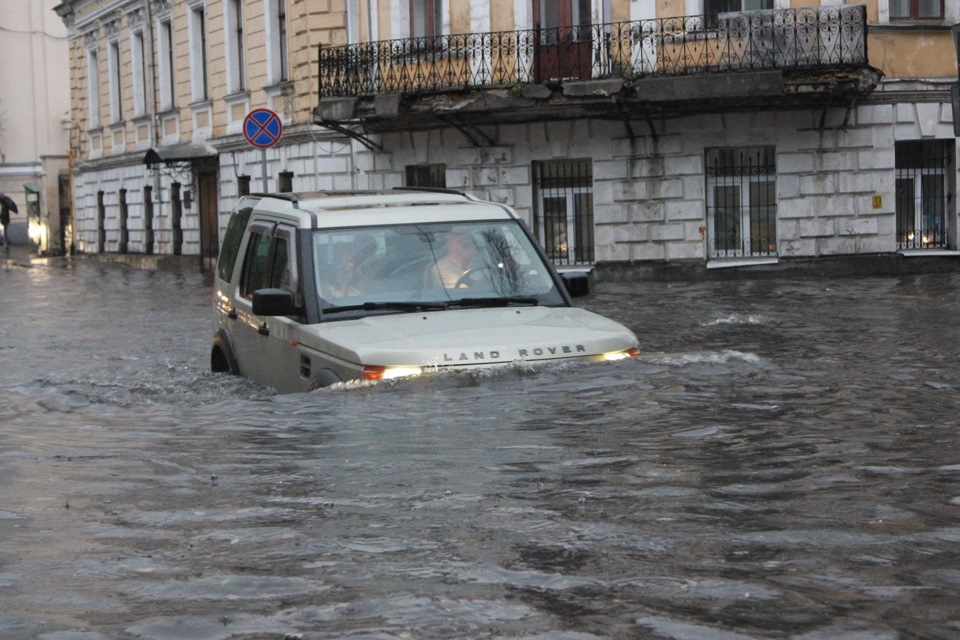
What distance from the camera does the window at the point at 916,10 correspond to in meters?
24.2

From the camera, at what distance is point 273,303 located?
8695 mm

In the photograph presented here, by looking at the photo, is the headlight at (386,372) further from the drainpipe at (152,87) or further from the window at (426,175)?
the drainpipe at (152,87)

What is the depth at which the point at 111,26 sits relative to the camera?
44094mm

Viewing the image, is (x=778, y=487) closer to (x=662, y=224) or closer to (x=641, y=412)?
(x=641, y=412)

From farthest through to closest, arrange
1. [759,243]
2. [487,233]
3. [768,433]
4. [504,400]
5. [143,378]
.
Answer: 1. [759,243]
2. [143,378]
3. [487,233]
4. [504,400]
5. [768,433]

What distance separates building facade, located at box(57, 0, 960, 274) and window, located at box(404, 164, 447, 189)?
4cm

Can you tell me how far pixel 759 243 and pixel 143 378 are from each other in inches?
564

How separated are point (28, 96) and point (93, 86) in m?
18.7

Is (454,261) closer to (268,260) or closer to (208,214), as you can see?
(268,260)

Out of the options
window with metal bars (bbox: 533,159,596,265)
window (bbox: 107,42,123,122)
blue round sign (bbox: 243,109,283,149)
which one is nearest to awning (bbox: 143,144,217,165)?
window (bbox: 107,42,123,122)

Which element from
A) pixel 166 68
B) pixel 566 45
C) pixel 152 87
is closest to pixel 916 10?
pixel 566 45

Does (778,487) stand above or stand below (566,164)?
below

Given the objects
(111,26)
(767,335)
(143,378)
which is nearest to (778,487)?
(143,378)

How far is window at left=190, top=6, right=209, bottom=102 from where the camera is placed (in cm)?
3703
